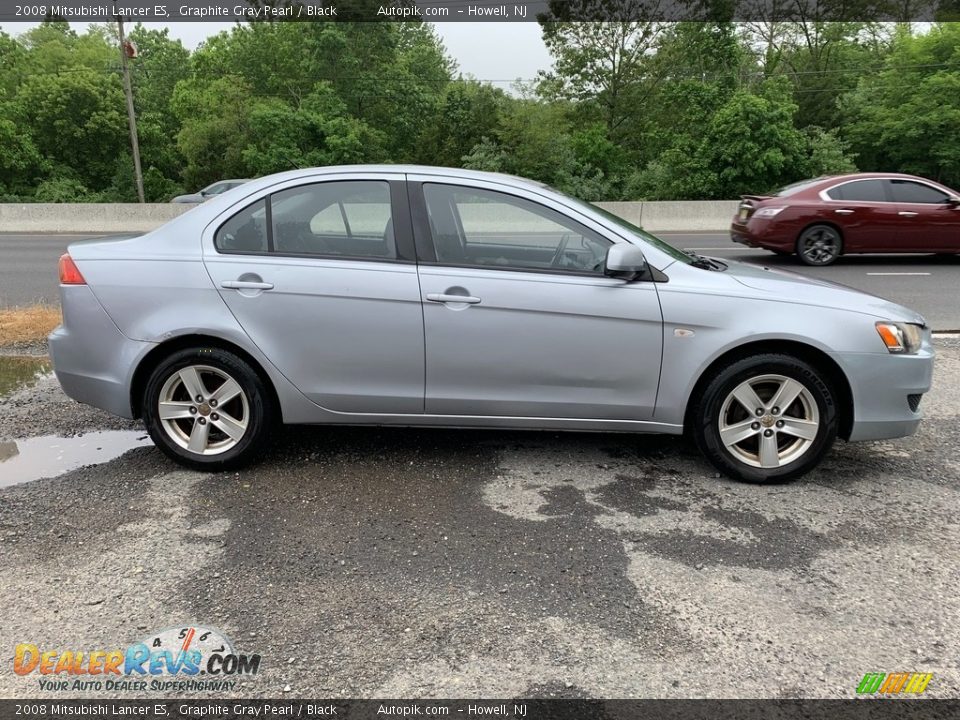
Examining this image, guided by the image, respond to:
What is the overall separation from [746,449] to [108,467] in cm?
357

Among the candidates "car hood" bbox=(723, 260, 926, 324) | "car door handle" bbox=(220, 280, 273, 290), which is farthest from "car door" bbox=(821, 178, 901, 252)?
"car door handle" bbox=(220, 280, 273, 290)

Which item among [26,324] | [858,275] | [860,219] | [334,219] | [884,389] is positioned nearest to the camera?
[884,389]

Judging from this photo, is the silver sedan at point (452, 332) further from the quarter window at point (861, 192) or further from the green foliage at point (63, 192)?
the green foliage at point (63, 192)

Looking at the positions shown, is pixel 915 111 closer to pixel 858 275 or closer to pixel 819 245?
pixel 819 245

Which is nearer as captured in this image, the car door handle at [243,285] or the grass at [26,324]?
the car door handle at [243,285]

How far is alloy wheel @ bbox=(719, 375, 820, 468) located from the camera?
Answer: 12.6ft

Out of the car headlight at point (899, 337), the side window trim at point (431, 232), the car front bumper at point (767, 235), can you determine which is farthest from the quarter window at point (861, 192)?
the side window trim at point (431, 232)

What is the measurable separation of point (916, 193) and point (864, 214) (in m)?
1.01

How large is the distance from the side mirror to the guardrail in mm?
16996

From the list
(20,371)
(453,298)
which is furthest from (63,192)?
A: (453,298)

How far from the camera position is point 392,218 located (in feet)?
13.1

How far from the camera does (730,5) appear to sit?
1282 inches

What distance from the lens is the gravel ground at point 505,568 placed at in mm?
2518

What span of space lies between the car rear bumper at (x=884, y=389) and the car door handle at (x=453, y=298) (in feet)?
6.27
